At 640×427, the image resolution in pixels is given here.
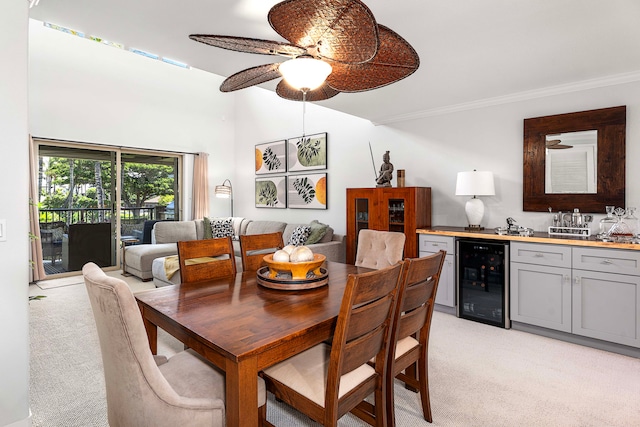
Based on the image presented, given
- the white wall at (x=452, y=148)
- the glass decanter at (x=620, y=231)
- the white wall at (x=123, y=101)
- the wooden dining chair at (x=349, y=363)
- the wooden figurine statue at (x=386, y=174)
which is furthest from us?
the white wall at (x=123, y=101)

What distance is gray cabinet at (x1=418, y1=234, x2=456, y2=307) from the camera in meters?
3.65

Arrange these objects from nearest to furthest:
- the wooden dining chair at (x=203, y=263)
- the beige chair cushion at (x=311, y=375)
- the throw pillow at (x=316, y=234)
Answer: the beige chair cushion at (x=311, y=375)
the wooden dining chair at (x=203, y=263)
the throw pillow at (x=316, y=234)

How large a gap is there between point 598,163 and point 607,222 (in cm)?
57

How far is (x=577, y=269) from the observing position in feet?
9.64

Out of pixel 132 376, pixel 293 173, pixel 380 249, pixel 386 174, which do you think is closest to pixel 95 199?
pixel 293 173

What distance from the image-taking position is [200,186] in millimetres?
6734

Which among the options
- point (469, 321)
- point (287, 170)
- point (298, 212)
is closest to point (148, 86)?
point (287, 170)

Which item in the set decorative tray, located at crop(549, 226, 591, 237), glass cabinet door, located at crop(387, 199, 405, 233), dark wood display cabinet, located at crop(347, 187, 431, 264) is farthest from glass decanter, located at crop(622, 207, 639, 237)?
glass cabinet door, located at crop(387, 199, 405, 233)

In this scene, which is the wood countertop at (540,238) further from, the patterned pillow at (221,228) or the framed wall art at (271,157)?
the patterned pillow at (221,228)

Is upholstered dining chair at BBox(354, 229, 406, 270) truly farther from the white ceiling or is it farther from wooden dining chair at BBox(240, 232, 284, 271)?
the white ceiling

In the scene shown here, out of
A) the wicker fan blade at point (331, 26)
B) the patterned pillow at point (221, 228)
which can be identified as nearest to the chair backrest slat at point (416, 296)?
the wicker fan blade at point (331, 26)

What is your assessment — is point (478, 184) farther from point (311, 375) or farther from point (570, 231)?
point (311, 375)

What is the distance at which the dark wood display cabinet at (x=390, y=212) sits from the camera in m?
3.95

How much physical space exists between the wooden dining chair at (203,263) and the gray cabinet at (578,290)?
8.65 feet
